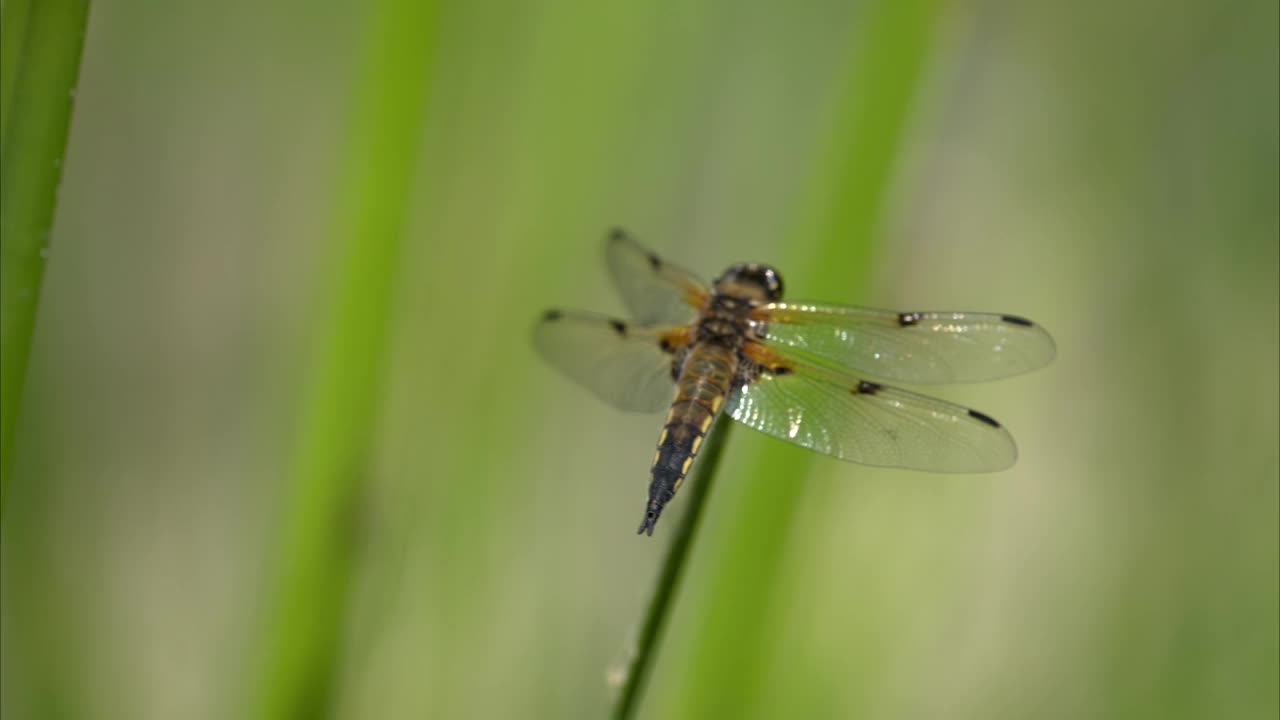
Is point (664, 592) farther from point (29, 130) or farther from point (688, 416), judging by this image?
point (29, 130)

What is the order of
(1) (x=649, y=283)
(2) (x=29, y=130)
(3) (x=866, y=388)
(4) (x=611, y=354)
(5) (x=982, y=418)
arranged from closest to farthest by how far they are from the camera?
A: (2) (x=29, y=130), (5) (x=982, y=418), (3) (x=866, y=388), (4) (x=611, y=354), (1) (x=649, y=283)

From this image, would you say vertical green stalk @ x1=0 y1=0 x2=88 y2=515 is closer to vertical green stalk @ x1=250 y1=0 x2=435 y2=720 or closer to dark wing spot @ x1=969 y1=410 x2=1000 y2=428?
vertical green stalk @ x1=250 y1=0 x2=435 y2=720

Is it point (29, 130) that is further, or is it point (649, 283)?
point (649, 283)

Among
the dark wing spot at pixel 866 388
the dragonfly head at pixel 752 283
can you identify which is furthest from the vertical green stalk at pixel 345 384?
the dark wing spot at pixel 866 388

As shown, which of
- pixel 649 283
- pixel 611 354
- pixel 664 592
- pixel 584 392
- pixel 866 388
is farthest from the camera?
pixel 584 392

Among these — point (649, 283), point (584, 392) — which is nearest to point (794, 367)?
point (649, 283)

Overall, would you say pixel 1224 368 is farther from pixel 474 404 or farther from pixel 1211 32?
pixel 474 404
